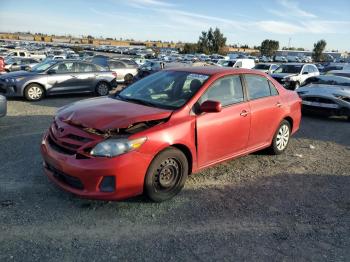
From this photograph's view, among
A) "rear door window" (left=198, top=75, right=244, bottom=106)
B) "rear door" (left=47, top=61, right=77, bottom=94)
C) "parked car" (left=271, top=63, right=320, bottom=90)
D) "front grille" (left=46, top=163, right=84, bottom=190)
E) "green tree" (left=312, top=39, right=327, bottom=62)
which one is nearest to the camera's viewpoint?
"front grille" (left=46, top=163, right=84, bottom=190)

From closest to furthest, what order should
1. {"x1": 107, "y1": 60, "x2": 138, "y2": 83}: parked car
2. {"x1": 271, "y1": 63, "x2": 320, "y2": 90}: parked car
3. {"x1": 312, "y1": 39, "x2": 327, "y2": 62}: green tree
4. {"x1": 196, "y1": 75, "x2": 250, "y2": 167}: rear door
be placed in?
{"x1": 196, "y1": 75, "x2": 250, "y2": 167}: rear door
{"x1": 271, "y1": 63, "x2": 320, "y2": 90}: parked car
{"x1": 107, "y1": 60, "x2": 138, "y2": 83}: parked car
{"x1": 312, "y1": 39, "x2": 327, "y2": 62}: green tree

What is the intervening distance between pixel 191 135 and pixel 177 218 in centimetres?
107

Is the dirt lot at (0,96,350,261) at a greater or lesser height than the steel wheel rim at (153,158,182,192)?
lesser

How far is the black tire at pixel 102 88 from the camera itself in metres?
13.8

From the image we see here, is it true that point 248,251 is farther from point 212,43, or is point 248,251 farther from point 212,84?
point 212,43

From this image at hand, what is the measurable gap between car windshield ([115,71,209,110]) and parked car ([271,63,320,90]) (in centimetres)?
1162

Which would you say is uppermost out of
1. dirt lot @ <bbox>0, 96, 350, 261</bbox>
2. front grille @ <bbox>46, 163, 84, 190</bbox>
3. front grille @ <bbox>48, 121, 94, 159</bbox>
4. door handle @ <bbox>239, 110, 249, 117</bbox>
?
door handle @ <bbox>239, 110, 249, 117</bbox>

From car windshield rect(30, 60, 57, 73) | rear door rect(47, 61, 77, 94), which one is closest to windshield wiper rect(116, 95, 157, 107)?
rear door rect(47, 61, 77, 94)

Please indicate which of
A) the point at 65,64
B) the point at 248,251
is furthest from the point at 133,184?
the point at 65,64

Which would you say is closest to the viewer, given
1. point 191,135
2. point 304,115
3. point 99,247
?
point 99,247

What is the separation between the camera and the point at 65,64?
1294 centimetres

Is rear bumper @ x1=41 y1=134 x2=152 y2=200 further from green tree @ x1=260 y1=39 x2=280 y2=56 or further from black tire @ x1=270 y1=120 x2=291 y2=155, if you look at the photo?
green tree @ x1=260 y1=39 x2=280 y2=56

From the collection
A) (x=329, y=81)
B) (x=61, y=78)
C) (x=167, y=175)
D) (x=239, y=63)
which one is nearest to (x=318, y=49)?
(x=239, y=63)

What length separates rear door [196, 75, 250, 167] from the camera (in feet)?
15.5
